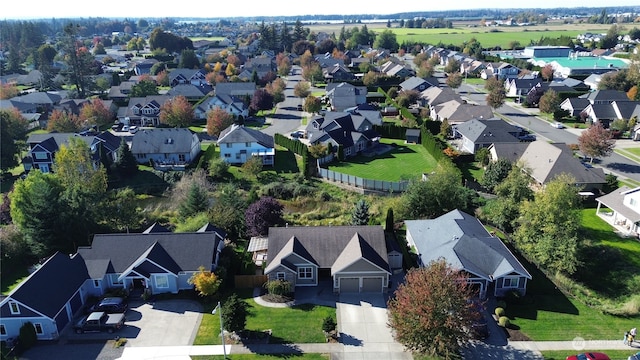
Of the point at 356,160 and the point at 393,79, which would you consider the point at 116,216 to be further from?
the point at 393,79

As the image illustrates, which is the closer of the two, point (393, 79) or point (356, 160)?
point (356, 160)

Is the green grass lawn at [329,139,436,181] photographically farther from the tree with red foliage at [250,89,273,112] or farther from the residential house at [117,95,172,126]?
the residential house at [117,95,172,126]

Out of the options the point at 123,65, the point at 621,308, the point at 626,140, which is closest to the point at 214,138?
the point at 621,308

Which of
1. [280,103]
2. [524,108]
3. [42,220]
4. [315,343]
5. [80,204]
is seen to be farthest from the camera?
[280,103]

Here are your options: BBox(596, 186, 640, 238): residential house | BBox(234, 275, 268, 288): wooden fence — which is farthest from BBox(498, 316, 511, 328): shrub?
BBox(596, 186, 640, 238): residential house

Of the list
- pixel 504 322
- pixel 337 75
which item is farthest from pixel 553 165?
pixel 337 75

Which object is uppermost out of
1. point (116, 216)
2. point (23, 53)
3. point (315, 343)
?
point (23, 53)
